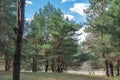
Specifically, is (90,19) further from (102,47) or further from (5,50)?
(5,50)

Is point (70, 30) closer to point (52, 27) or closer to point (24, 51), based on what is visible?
point (52, 27)

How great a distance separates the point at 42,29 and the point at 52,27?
14.3 ft

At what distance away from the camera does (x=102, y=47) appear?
3341 cm

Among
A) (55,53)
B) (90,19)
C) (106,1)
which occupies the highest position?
(106,1)

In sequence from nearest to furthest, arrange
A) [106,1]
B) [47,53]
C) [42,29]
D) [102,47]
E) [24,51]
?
[24,51] → [102,47] → [106,1] → [47,53] → [42,29]

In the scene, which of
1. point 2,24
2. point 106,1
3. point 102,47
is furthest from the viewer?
point 106,1

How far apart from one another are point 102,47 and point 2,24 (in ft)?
46.2

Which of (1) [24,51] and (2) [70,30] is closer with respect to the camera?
(1) [24,51]

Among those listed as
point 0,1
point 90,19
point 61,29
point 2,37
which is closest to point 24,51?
point 2,37

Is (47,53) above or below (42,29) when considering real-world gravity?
below

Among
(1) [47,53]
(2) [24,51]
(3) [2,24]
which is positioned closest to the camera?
(3) [2,24]

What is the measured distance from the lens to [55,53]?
37250 millimetres

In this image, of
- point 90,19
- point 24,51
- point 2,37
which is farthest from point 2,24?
point 90,19

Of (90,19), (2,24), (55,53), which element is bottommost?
(55,53)
